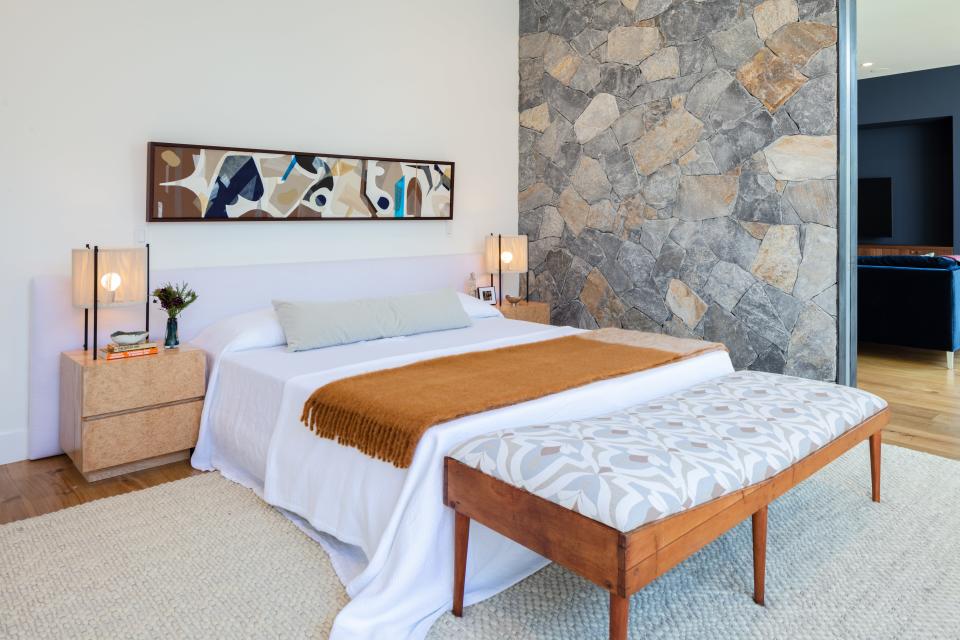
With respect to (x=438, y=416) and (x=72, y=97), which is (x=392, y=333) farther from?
(x=72, y=97)

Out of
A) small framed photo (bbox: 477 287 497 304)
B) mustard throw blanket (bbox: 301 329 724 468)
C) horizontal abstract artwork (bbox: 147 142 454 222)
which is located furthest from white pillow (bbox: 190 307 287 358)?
small framed photo (bbox: 477 287 497 304)

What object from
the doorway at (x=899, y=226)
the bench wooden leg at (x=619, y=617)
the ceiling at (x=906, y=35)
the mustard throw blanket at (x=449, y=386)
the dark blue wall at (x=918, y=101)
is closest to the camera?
the bench wooden leg at (x=619, y=617)

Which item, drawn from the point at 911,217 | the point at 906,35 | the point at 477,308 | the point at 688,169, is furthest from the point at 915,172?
the point at 477,308

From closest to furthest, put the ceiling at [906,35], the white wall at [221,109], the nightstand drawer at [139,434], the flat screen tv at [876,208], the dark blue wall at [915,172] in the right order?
the nightstand drawer at [139,434] → the white wall at [221,109] → the ceiling at [906,35] → the dark blue wall at [915,172] → the flat screen tv at [876,208]

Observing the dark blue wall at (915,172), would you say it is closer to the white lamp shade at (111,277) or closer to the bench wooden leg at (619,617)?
the bench wooden leg at (619,617)

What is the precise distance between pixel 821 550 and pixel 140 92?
11.1 feet

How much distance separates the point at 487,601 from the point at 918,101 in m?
7.45

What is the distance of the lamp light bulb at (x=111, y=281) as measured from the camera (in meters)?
2.79

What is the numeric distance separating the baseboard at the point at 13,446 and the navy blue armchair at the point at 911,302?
5498mm

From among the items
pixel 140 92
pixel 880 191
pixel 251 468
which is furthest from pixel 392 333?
pixel 880 191

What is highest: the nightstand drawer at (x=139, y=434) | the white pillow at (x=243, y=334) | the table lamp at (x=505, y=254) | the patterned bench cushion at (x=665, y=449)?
the table lamp at (x=505, y=254)

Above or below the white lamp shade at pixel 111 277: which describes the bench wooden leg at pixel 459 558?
below

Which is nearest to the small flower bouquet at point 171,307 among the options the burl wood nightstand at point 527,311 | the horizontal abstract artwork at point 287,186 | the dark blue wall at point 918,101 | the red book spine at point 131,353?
the red book spine at point 131,353

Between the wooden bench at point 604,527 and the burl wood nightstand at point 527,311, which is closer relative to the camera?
the wooden bench at point 604,527
